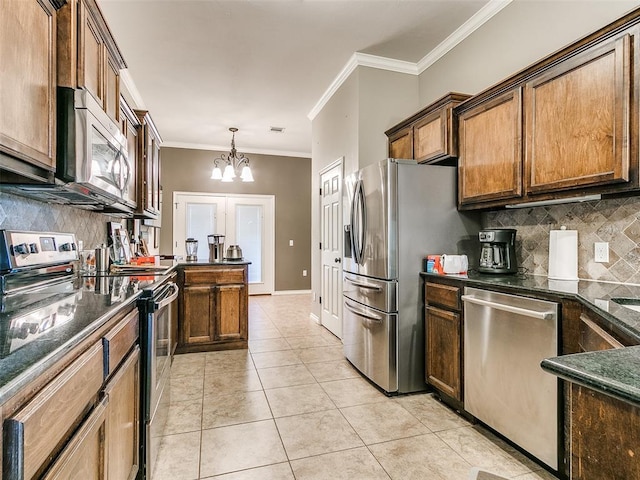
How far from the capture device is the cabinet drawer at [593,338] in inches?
49.4

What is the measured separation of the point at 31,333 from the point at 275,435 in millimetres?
1572

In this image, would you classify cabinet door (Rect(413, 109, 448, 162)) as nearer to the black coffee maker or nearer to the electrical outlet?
the black coffee maker

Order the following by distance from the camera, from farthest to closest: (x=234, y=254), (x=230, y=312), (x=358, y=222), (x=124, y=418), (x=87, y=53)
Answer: (x=234, y=254), (x=230, y=312), (x=358, y=222), (x=87, y=53), (x=124, y=418)

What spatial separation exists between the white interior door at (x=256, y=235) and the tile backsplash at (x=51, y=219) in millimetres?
3907

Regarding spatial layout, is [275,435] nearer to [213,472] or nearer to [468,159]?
[213,472]

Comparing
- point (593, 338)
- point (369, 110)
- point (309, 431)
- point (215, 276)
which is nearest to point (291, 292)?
point (215, 276)

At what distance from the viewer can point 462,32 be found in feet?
10.3

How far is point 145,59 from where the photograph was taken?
365 centimetres

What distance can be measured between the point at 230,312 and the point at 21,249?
2.23m

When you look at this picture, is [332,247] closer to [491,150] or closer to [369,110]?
[369,110]

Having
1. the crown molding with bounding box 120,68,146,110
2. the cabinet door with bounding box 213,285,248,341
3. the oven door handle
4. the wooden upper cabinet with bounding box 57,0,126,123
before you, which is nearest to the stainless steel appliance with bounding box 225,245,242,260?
the cabinet door with bounding box 213,285,248,341

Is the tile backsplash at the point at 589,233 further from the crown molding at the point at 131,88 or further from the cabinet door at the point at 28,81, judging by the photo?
the crown molding at the point at 131,88

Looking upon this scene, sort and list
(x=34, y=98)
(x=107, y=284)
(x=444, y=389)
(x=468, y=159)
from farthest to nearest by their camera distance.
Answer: (x=468, y=159) → (x=444, y=389) → (x=107, y=284) → (x=34, y=98)

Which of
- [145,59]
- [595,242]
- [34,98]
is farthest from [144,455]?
[145,59]
